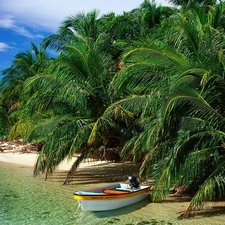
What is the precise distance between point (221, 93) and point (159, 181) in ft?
9.44

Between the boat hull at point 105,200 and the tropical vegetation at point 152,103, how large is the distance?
878mm

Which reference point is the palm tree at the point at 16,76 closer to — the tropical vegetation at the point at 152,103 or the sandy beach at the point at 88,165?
the sandy beach at the point at 88,165

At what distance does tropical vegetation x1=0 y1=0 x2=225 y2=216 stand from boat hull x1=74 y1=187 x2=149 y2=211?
878 mm

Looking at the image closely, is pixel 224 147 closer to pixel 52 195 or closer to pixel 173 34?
pixel 173 34

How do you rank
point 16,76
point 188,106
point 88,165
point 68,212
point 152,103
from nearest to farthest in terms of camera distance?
point 188,106 → point 152,103 → point 68,212 → point 88,165 → point 16,76

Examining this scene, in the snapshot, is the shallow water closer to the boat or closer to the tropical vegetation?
the boat

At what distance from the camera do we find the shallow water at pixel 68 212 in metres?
10.1

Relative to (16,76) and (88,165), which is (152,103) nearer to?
(88,165)

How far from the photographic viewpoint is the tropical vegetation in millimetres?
9555

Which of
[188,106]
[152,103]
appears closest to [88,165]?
[152,103]

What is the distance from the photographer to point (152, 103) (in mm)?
10688

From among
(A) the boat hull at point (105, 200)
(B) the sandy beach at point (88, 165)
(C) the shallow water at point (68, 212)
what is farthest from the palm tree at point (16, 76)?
(A) the boat hull at point (105, 200)

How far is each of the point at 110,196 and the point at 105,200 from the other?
0.19m

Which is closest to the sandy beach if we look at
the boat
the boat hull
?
the boat
